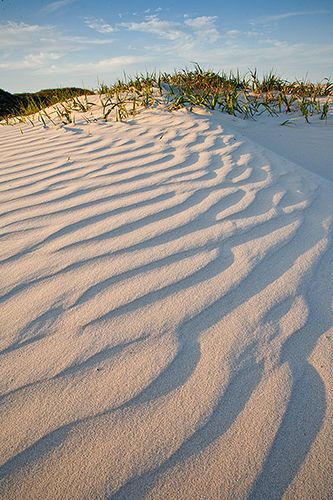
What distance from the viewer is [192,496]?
0.80 m

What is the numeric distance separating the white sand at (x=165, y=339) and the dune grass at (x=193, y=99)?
7.79 feet

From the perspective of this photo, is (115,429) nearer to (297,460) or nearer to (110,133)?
(297,460)

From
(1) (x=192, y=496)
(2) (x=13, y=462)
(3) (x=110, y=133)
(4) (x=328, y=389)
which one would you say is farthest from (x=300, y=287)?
(3) (x=110, y=133)

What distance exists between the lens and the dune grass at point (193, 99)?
4.23 meters

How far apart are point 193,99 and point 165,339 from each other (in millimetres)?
3959

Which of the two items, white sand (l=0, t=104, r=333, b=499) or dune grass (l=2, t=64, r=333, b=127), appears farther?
dune grass (l=2, t=64, r=333, b=127)

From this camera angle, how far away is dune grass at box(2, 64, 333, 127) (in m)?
4.23

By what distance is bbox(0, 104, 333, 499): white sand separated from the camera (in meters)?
0.84

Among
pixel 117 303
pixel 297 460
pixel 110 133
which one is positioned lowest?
pixel 297 460

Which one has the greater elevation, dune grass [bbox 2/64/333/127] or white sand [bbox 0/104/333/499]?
dune grass [bbox 2/64/333/127]

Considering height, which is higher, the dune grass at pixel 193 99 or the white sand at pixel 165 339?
the dune grass at pixel 193 99

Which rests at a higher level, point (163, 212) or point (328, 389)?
point (163, 212)

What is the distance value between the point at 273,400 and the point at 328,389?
182 millimetres

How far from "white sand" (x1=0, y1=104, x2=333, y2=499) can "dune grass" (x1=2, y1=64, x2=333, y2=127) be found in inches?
93.5
